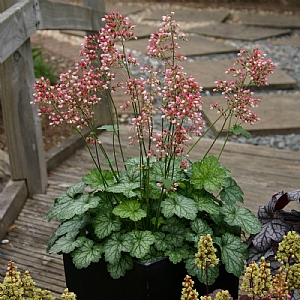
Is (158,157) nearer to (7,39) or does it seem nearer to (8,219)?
(7,39)

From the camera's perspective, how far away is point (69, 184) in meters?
3.50

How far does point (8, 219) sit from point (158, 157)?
52.9 inches

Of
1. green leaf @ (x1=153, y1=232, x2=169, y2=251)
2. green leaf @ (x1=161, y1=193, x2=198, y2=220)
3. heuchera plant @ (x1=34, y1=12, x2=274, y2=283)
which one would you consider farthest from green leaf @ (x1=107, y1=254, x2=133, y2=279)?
green leaf @ (x1=161, y1=193, x2=198, y2=220)

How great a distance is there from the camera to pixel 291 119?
15.1 ft

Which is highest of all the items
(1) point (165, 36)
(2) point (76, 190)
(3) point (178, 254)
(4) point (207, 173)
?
(1) point (165, 36)

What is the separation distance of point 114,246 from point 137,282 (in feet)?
0.51

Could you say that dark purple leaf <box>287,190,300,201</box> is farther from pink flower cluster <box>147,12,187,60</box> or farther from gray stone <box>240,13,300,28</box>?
gray stone <box>240,13,300,28</box>

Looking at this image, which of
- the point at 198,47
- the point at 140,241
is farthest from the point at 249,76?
the point at 198,47

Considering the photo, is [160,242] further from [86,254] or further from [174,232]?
[86,254]

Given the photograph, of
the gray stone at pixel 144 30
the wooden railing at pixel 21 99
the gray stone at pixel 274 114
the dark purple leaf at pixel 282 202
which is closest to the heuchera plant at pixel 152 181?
the dark purple leaf at pixel 282 202

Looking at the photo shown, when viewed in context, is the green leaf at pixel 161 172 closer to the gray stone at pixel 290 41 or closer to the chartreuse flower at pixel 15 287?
the chartreuse flower at pixel 15 287

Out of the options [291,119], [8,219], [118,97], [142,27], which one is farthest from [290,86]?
[8,219]

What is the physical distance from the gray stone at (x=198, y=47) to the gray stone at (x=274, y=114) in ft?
4.80

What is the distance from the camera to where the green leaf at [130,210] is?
199 cm
